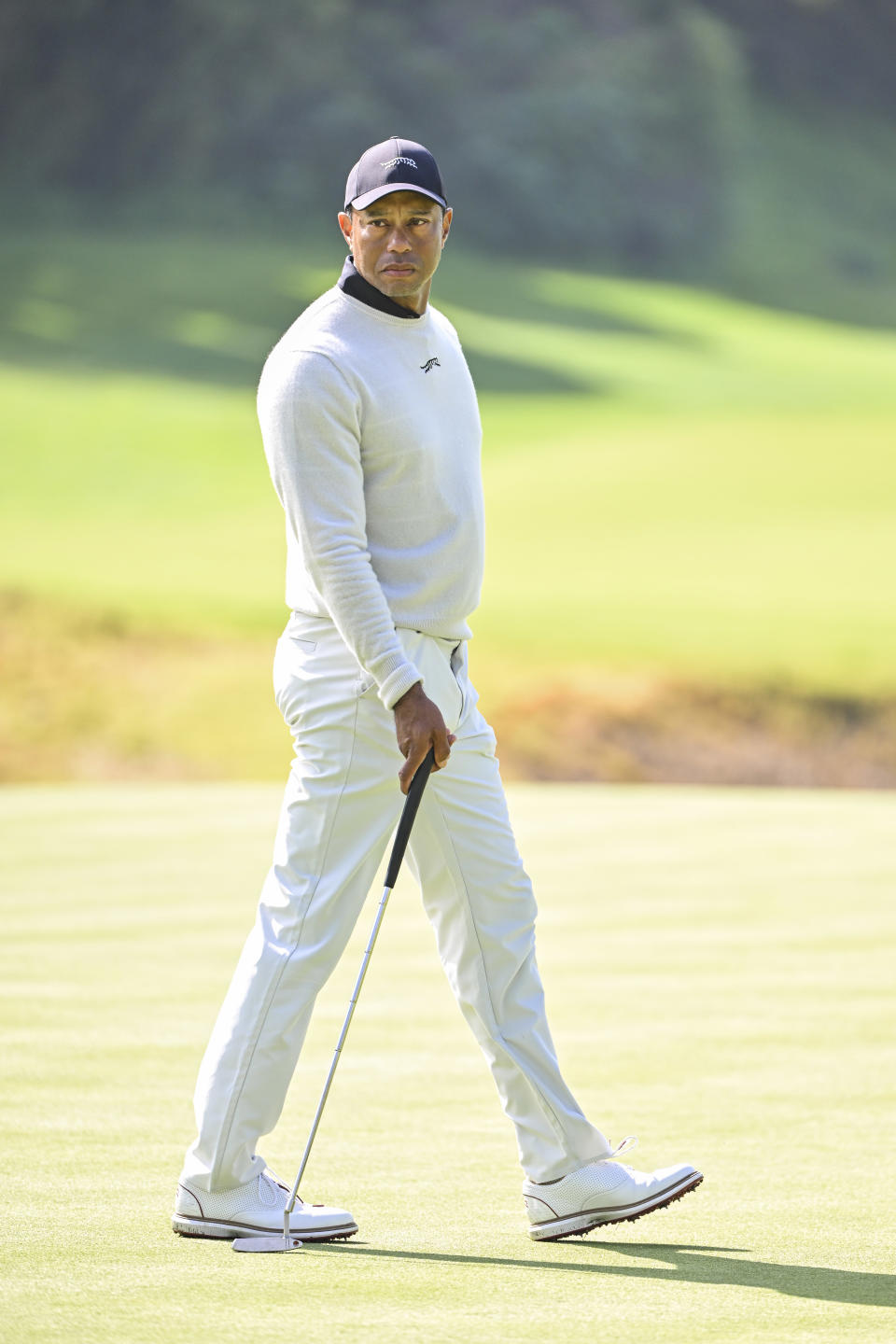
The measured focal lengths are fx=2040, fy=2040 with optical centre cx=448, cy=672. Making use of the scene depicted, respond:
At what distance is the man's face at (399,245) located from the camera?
3.21 meters

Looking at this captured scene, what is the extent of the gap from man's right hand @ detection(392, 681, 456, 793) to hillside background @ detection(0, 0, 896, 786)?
27.8 ft

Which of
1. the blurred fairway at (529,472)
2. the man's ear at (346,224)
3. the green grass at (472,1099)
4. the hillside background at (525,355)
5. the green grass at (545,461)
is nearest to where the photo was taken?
the green grass at (472,1099)

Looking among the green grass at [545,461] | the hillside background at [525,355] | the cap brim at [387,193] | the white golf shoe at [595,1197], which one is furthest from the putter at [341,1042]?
the green grass at [545,461]

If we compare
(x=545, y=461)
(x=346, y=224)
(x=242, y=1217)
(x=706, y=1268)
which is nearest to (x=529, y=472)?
(x=545, y=461)

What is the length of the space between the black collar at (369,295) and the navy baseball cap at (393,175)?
0.12 meters

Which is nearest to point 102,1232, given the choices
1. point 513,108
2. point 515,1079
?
point 515,1079

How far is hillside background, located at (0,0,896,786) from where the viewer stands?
1238cm

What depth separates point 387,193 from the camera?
320 cm

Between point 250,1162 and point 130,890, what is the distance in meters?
4.11

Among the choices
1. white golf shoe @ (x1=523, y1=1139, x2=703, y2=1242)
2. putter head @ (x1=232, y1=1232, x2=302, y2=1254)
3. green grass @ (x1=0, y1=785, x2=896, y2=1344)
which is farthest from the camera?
white golf shoe @ (x1=523, y1=1139, x2=703, y2=1242)

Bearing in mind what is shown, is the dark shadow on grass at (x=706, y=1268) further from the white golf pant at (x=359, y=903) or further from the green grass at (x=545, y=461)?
the green grass at (x=545, y=461)

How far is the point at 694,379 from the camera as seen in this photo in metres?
26.6

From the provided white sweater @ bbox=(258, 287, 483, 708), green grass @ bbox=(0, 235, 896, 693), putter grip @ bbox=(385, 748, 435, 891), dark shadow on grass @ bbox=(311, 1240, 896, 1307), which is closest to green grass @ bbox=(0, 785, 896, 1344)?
dark shadow on grass @ bbox=(311, 1240, 896, 1307)

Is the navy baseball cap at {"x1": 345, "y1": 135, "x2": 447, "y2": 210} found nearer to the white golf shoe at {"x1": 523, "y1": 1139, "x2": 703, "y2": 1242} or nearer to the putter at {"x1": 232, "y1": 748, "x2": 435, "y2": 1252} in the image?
the putter at {"x1": 232, "y1": 748, "x2": 435, "y2": 1252}
